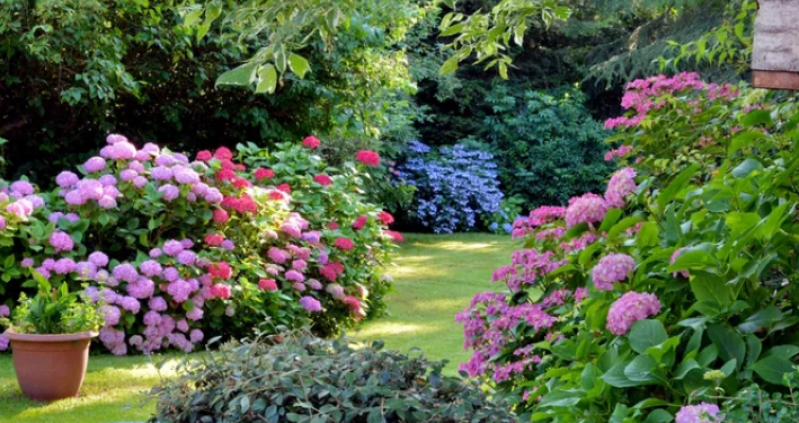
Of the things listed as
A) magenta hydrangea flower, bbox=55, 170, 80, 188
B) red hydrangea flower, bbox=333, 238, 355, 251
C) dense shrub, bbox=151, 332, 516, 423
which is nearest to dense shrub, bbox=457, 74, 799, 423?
dense shrub, bbox=151, 332, 516, 423

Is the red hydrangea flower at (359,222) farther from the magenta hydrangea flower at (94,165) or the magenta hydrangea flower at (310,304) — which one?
the magenta hydrangea flower at (94,165)

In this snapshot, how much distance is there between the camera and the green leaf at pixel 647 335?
220 centimetres

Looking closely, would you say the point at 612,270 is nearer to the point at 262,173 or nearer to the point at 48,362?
the point at 48,362

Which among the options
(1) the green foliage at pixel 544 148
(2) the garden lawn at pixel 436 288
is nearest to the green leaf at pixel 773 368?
(2) the garden lawn at pixel 436 288

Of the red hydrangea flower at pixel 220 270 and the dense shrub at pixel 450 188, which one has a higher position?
the red hydrangea flower at pixel 220 270

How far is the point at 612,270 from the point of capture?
239cm

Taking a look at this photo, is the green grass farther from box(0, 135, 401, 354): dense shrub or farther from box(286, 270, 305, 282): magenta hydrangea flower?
box(286, 270, 305, 282): magenta hydrangea flower

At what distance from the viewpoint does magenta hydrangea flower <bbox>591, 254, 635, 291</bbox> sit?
239 centimetres

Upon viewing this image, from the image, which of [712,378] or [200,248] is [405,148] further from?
[712,378]

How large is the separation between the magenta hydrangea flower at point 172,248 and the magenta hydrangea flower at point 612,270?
13.7 ft

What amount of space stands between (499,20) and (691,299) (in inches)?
48.6

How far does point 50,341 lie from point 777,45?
4013mm

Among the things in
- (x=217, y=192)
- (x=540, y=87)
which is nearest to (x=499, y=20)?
(x=217, y=192)

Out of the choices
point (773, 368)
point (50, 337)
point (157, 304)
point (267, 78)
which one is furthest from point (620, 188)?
point (157, 304)
